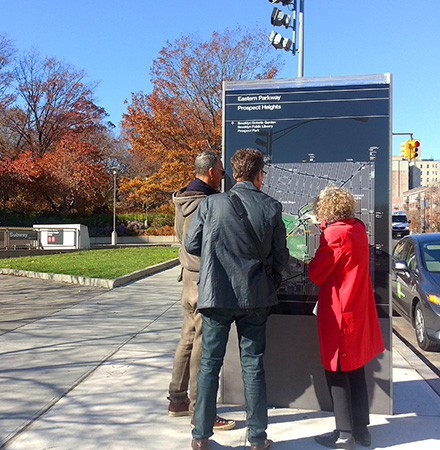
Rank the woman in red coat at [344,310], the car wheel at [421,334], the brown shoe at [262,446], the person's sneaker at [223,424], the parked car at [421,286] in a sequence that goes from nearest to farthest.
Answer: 1. the brown shoe at [262,446]
2. the woman in red coat at [344,310]
3. the person's sneaker at [223,424]
4. the parked car at [421,286]
5. the car wheel at [421,334]

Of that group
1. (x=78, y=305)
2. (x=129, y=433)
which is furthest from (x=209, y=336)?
(x=78, y=305)

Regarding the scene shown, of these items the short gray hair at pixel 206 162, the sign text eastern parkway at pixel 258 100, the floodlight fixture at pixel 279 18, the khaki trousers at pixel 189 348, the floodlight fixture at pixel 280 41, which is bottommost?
the khaki trousers at pixel 189 348

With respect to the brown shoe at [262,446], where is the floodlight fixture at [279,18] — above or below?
above

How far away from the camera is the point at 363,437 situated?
10.3ft

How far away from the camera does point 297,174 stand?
3736mm

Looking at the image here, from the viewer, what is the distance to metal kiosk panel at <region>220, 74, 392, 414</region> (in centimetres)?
360

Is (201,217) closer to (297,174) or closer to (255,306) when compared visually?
(255,306)

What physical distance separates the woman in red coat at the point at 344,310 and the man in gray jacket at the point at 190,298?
2.76 feet

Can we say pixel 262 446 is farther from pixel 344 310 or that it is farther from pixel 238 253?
pixel 238 253

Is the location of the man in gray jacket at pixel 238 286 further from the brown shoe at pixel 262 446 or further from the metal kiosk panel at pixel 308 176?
the metal kiosk panel at pixel 308 176

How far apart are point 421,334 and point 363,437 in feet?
12.0

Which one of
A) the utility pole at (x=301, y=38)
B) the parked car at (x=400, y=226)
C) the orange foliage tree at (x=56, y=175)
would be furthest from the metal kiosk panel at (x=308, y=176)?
the parked car at (x=400, y=226)

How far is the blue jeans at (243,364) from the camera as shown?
2.88 metres

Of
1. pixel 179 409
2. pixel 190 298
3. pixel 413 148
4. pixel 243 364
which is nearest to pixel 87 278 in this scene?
pixel 179 409
